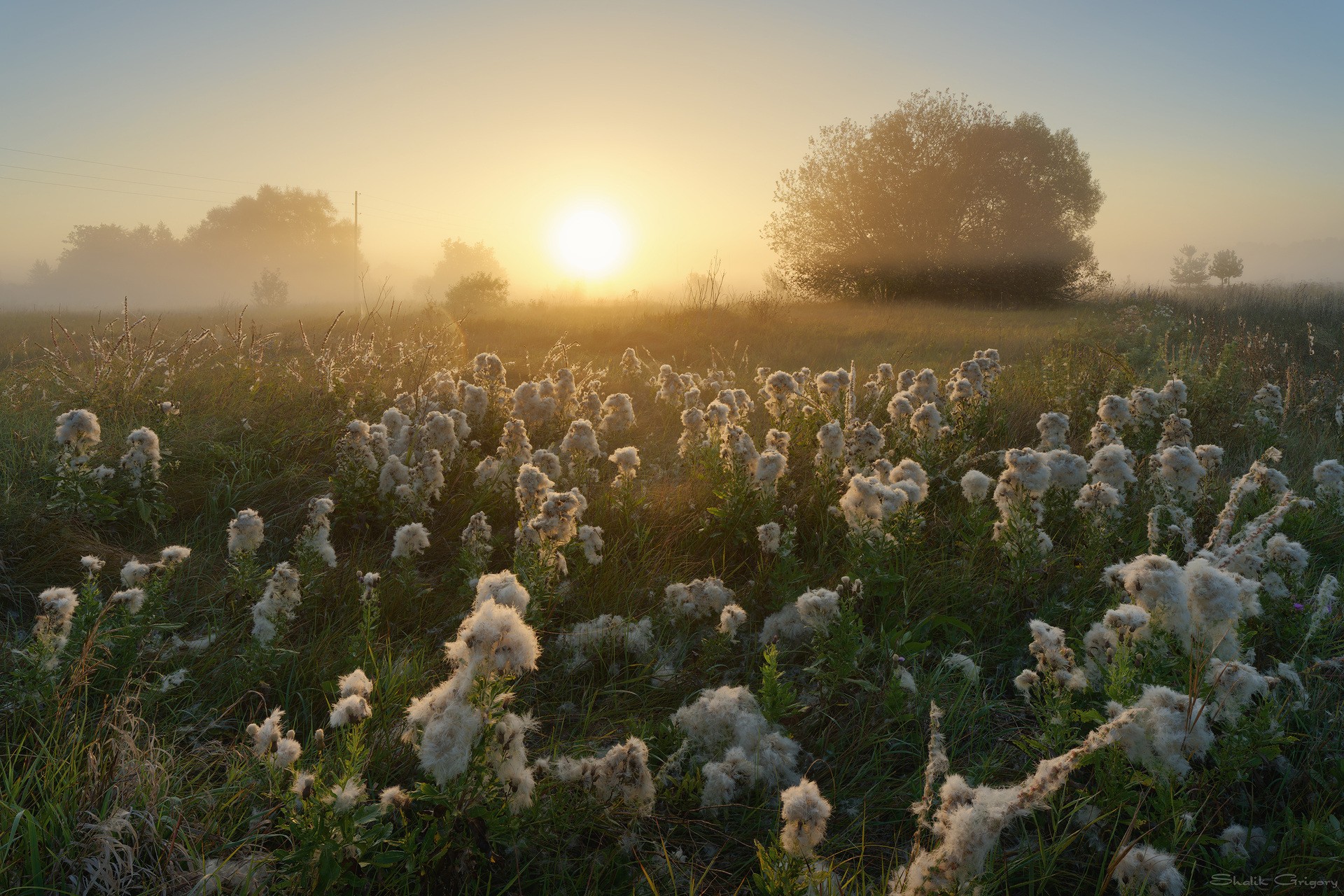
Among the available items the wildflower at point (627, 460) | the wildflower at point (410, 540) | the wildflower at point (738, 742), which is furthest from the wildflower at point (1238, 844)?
the wildflower at point (410, 540)

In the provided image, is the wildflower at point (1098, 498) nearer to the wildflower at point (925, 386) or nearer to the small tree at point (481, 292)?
the wildflower at point (925, 386)

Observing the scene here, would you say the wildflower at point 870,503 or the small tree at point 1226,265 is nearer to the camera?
the wildflower at point 870,503

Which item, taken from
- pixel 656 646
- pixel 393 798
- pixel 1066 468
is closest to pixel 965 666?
pixel 656 646

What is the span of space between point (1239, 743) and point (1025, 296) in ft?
105

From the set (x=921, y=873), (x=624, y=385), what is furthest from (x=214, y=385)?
(x=921, y=873)

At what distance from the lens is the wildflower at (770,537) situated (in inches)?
141

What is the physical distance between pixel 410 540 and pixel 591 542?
919mm

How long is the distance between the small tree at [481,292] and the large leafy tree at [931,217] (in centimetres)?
1361

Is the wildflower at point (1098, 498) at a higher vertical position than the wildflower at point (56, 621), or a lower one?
higher

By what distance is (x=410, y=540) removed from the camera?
3479 millimetres

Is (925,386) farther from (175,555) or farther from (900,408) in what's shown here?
(175,555)

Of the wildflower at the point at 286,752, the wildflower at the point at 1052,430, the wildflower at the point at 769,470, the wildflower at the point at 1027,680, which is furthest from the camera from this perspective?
the wildflower at the point at 1052,430

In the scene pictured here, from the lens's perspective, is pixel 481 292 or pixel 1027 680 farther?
pixel 481 292

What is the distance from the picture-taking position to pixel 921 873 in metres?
1.56
